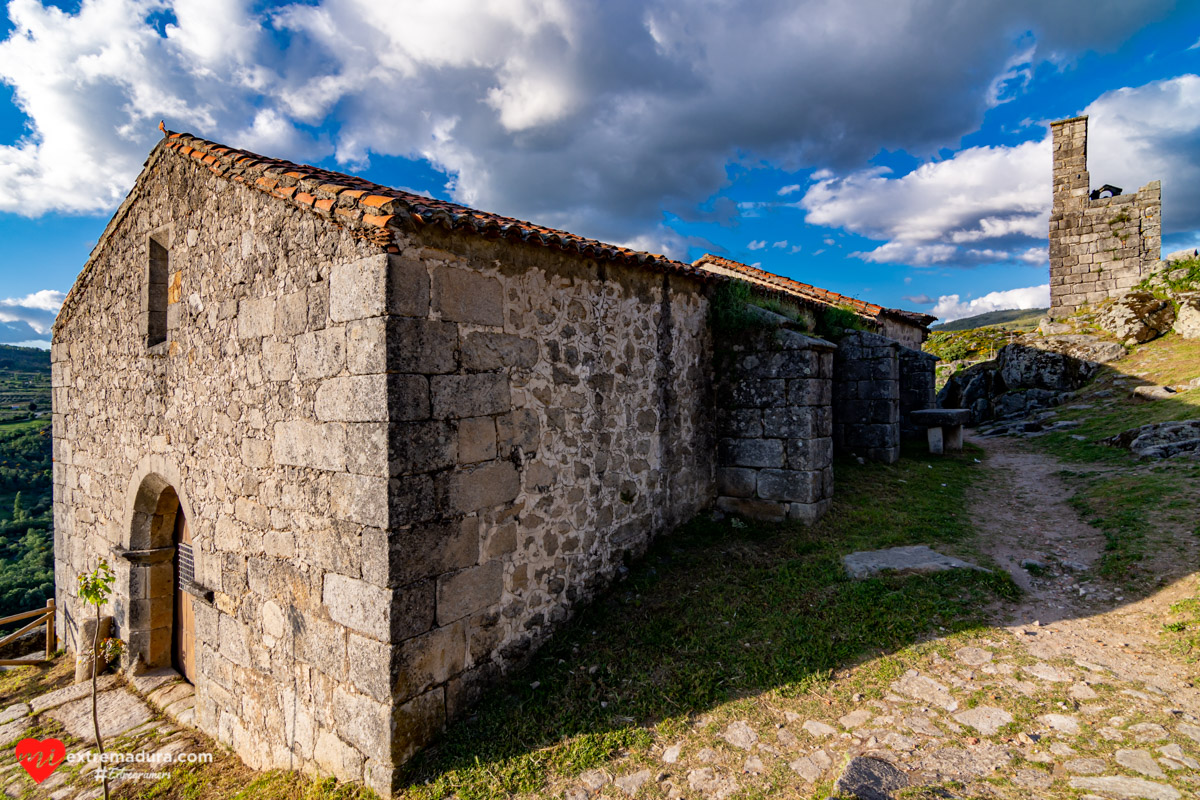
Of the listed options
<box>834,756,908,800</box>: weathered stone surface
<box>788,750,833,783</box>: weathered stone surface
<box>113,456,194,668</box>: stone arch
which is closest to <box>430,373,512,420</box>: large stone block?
<box>788,750,833,783</box>: weathered stone surface

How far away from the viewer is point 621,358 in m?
5.73

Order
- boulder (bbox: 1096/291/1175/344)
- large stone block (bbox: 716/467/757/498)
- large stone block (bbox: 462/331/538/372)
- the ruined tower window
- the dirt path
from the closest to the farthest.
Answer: the dirt path, large stone block (bbox: 462/331/538/372), the ruined tower window, large stone block (bbox: 716/467/757/498), boulder (bbox: 1096/291/1175/344)

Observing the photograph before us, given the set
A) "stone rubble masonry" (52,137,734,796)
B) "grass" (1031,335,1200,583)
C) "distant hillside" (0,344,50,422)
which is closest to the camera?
"stone rubble masonry" (52,137,734,796)

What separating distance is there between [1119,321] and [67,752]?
2162 cm

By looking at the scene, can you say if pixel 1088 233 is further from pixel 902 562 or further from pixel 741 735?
pixel 741 735

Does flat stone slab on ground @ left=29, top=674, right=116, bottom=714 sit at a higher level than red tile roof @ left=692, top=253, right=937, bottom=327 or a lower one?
lower

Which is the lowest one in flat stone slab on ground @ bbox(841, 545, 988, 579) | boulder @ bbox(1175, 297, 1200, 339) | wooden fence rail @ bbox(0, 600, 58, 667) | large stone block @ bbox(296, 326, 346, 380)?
wooden fence rail @ bbox(0, 600, 58, 667)

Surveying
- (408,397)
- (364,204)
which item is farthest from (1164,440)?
(364,204)

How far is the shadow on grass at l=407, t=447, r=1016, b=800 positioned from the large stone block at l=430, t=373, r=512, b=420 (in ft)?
7.02

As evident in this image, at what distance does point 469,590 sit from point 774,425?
14.6ft

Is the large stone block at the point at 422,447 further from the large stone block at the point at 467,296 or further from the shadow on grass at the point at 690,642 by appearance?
the shadow on grass at the point at 690,642

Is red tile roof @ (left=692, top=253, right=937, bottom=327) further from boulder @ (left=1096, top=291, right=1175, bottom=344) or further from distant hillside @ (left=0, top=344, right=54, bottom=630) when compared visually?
distant hillside @ (left=0, top=344, right=54, bottom=630)

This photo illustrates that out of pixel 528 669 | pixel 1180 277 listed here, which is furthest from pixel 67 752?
pixel 1180 277

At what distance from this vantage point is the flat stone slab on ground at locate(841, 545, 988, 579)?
17.7ft
